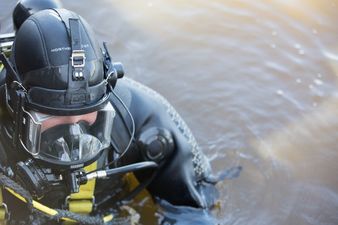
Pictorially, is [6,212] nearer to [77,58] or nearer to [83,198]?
[83,198]

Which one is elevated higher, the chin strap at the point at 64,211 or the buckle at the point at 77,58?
the buckle at the point at 77,58

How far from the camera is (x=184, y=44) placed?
16.8 feet

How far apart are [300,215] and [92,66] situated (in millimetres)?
2063

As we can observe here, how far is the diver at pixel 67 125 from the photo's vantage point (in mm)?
2307

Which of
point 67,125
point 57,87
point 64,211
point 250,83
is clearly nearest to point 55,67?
point 57,87

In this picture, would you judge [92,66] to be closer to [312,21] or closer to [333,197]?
[333,197]

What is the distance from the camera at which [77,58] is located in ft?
7.50

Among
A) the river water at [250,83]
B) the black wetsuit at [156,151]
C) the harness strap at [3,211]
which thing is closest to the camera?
the harness strap at [3,211]

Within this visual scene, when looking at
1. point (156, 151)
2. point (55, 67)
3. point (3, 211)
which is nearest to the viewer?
point (55, 67)

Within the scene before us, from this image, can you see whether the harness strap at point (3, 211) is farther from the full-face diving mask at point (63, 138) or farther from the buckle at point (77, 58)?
the buckle at point (77, 58)

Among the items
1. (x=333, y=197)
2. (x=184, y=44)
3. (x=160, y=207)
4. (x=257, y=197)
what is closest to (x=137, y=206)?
(x=160, y=207)

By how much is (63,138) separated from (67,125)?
2.4 inches

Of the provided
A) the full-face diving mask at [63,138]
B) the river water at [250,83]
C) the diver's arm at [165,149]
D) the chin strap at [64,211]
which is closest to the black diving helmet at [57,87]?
the full-face diving mask at [63,138]

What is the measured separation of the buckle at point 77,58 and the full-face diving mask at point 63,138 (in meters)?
0.25
